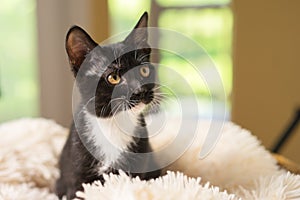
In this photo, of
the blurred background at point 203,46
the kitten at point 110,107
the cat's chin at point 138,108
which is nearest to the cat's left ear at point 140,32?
the kitten at point 110,107

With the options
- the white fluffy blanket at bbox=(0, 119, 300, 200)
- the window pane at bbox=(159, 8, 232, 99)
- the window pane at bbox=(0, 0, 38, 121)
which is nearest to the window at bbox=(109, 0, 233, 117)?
the window pane at bbox=(159, 8, 232, 99)

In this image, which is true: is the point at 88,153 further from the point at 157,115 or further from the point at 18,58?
the point at 18,58

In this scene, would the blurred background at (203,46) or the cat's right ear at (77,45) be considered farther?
the blurred background at (203,46)

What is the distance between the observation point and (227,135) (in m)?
0.98

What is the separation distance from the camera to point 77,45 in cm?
70

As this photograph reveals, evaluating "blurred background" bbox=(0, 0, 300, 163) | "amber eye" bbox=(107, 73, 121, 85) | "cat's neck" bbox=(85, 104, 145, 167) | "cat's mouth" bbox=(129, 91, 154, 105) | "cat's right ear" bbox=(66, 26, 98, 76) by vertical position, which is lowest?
"blurred background" bbox=(0, 0, 300, 163)

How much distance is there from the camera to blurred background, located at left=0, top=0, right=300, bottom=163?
1690 mm

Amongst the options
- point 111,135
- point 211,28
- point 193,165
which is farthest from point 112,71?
point 211,28

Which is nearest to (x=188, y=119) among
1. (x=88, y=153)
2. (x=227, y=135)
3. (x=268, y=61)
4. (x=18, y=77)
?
(x=227, y=135)

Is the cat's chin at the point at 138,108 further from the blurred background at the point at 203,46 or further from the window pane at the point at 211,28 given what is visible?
the window pane at the point at 211,28

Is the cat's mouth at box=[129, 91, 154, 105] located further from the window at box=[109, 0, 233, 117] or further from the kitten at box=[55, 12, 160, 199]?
the window at box=[109, 0, 233, 117]

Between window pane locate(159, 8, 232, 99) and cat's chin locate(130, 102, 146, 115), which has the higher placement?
cat's chin locate(130, 102, 146, 115)

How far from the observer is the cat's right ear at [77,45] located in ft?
2.25

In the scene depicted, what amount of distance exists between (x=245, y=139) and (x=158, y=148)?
19 centimetres
